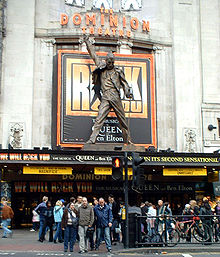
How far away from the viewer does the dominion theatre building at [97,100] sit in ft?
90.2

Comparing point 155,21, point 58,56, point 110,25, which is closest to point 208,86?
point 155,21

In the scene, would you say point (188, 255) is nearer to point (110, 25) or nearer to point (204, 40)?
point (110, 25)

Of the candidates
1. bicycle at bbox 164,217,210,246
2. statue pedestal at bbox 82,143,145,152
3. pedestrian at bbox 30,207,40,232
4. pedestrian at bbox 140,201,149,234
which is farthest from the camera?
statue pedestal at bbox 82,143,145,152

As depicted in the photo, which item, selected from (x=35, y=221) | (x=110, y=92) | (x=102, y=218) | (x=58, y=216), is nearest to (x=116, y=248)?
(x=102, y=218)

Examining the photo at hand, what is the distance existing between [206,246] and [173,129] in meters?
15.0

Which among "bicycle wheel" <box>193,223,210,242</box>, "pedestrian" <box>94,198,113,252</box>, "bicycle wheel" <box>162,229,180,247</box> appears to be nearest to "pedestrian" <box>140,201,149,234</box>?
"bicycle wheel" <box>162,229,180,247</box>

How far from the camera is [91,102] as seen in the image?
27.9 m

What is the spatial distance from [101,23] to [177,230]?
17304mm

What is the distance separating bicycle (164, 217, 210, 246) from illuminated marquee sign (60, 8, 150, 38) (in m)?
16.3

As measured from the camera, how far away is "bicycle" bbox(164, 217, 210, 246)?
52.9 ft

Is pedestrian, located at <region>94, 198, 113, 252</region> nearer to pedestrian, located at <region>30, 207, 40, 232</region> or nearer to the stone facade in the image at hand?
pedestrian, located at <region>30, 207, 40, 232</region>

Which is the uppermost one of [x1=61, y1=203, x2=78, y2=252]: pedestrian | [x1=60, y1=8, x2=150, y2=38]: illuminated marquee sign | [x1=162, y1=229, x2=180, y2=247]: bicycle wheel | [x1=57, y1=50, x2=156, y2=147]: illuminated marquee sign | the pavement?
[x1=60, y1=8, x2=150, y2=38]: illuminated marquee sign

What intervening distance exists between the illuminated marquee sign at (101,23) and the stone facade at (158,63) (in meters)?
0.34

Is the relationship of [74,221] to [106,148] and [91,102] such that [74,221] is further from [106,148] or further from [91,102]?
[91,102]
